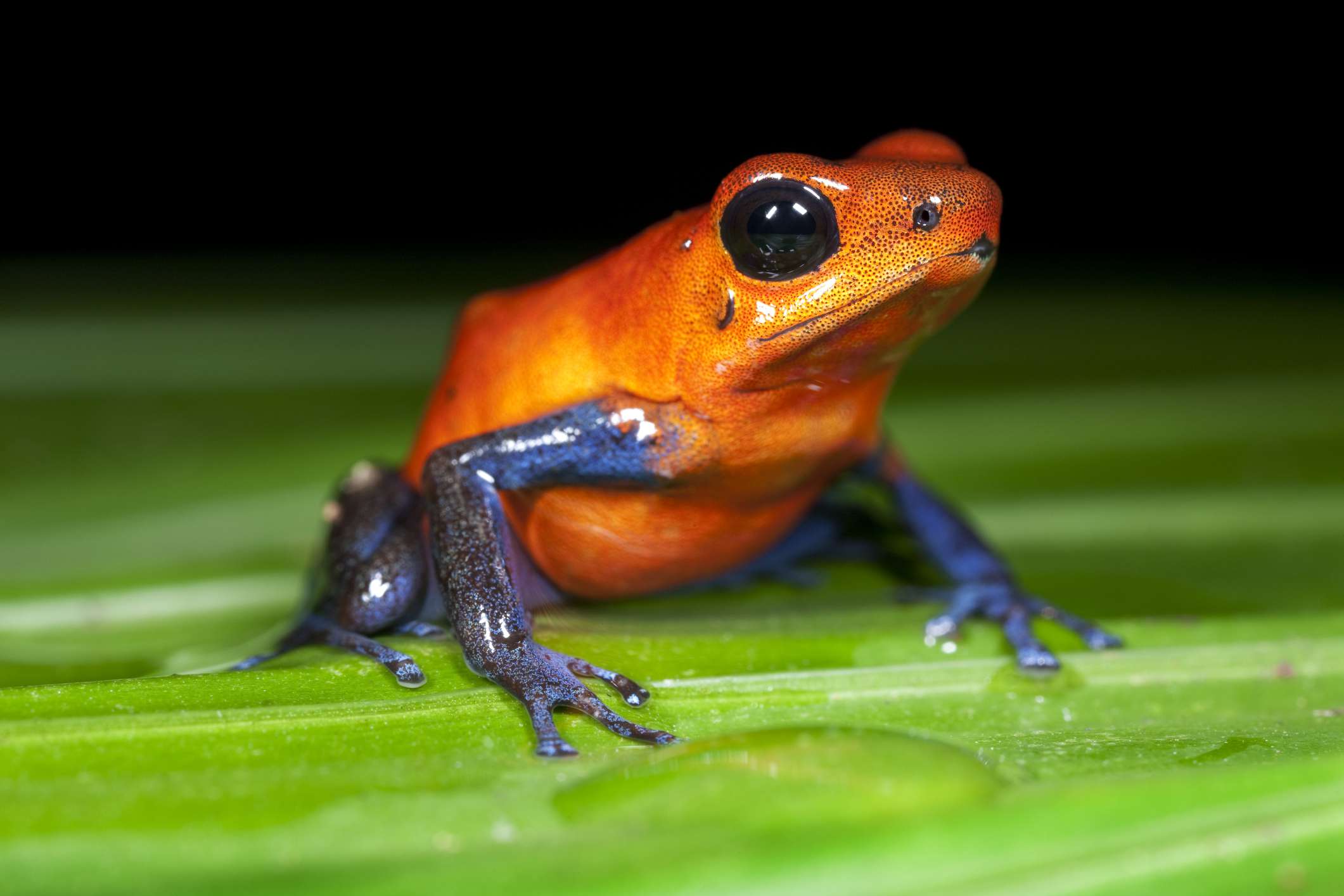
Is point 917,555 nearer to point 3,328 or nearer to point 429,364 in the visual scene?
point 429,364

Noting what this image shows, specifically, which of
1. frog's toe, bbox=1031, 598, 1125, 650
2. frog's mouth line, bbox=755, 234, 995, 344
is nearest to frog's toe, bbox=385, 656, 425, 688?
frog's mouth line, bbox=755, 234, 995, 344

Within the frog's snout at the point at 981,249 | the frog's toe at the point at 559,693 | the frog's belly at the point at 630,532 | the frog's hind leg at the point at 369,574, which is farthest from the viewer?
the frog's belly at the point at 630,532

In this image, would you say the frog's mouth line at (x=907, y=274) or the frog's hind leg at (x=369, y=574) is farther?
the frog's hind leg at (x=369, y=574)

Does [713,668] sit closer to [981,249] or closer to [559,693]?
[559,693]

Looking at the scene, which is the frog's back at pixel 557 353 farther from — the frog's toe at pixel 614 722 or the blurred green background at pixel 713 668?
the frog's toe at pixel 614 722

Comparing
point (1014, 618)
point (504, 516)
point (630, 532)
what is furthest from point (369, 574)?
point (1014, 618)

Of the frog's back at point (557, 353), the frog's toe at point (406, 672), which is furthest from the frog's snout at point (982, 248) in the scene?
the frog's toe at point (406, 672)

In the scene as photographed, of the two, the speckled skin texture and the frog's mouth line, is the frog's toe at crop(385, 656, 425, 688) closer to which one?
the speckled skin texture
